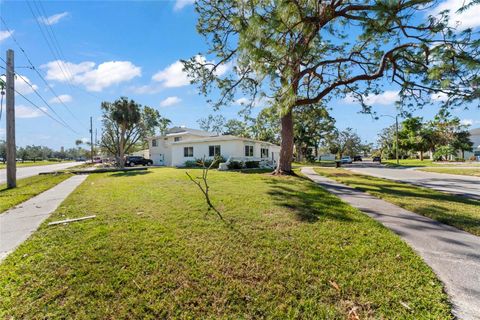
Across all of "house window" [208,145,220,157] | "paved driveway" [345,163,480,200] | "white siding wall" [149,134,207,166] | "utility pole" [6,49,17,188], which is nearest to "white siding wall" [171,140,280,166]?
"house window" [208,145,220,157]

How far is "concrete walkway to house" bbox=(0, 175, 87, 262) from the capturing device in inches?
152

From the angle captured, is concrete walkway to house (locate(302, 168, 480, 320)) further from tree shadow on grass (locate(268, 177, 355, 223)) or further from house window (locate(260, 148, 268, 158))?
house window (locate(260, 148, 268, 158))

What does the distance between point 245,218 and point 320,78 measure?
1038cm

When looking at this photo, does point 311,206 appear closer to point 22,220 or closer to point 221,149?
point 22,220

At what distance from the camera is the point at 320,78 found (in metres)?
12.2

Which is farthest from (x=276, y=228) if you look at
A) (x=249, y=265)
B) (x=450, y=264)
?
(x=450, y=264)

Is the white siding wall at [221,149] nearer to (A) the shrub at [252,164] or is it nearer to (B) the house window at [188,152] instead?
(B) the house window at [188,152]

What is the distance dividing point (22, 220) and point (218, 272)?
532 cm

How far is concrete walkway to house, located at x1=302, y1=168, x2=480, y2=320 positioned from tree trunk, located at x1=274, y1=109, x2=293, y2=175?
23.3ft

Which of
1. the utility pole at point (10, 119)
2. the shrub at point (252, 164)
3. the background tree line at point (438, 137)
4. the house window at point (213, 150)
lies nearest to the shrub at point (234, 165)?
the shrub at point (252, 164)

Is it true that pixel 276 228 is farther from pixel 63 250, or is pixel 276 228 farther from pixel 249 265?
pixel 63 250

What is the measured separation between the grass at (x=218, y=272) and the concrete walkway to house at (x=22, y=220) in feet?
0.86

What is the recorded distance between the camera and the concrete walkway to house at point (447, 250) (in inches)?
95.0

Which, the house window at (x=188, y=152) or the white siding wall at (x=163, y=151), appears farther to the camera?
the white siding wall at (x=163, y=151)
